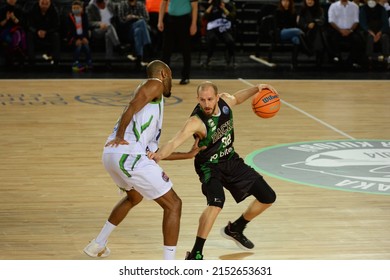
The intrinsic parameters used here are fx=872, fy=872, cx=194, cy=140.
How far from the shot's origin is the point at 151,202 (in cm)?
879

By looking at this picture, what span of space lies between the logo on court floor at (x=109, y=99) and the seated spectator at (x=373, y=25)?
592 cm

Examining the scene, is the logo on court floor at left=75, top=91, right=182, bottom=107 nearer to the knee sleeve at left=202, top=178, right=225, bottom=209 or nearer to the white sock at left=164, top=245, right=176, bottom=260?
the knee sleeve at left=202, top=178, right=225, bottom=209

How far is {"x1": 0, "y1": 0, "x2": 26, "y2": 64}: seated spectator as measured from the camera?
703 inches

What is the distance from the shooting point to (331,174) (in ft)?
32.6

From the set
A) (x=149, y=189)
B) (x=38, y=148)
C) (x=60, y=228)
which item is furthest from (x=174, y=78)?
(x=149, y=189)

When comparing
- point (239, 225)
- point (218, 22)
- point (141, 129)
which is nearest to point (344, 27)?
point (218, 22)

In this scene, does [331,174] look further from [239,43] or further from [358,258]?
[239,43]

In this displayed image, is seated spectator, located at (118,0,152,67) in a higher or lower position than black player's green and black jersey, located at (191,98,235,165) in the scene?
lower

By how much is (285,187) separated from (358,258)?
2.33 meters

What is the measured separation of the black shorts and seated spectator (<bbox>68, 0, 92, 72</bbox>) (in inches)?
440

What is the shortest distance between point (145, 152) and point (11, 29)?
12070 mm

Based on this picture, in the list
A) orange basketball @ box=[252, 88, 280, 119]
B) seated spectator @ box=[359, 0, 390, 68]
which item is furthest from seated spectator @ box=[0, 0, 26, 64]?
orange basketball @ box=[252, 88, 280, 119]

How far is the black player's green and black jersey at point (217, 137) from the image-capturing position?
6.95 metres
